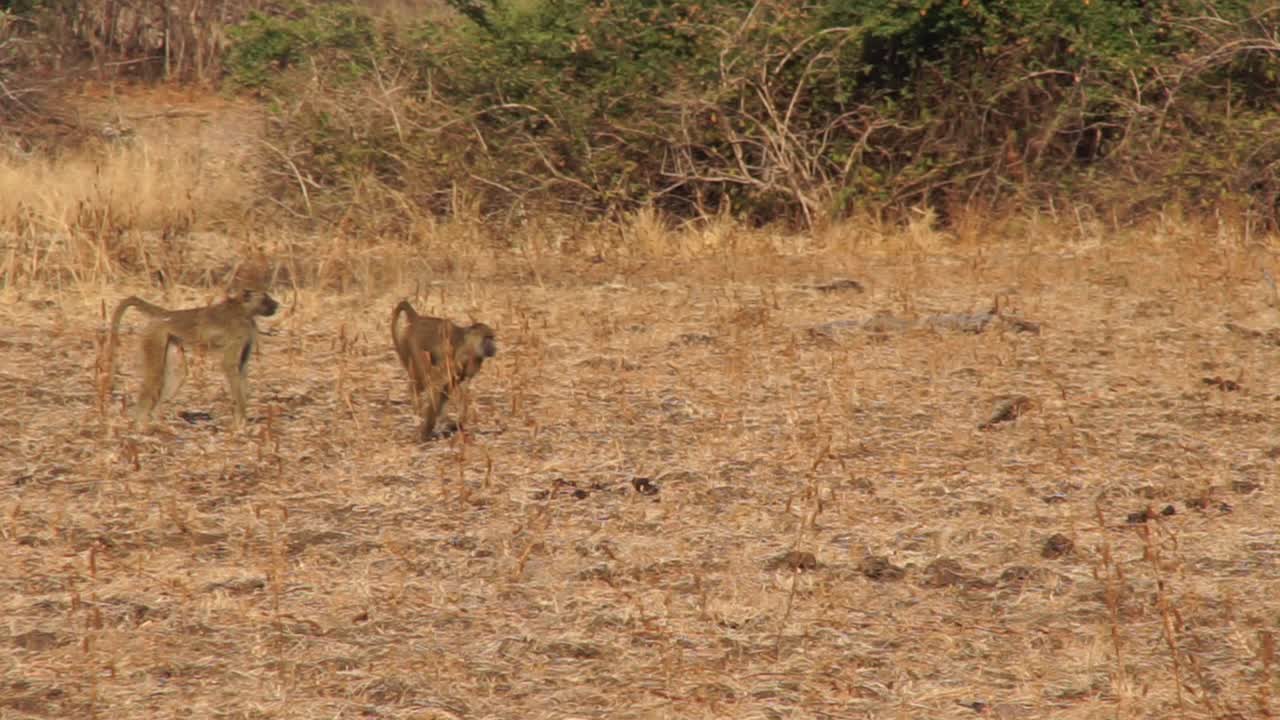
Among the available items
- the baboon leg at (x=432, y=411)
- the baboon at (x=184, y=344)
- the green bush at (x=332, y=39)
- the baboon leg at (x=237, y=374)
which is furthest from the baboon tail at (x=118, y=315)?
the green bush at (x=332, y=39)

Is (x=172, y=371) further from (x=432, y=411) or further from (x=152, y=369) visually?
(x=432, y=411)

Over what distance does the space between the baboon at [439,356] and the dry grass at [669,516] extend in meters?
0.22

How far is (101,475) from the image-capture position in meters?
6.09

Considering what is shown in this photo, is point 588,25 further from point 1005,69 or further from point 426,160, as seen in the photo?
point 1005,69

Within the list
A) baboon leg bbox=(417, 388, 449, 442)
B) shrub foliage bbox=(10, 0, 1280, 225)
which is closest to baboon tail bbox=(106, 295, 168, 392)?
baboon leg bbox=(417, 388, 449, 442)

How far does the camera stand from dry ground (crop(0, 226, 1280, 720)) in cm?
425

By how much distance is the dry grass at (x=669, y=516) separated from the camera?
14.0 feet

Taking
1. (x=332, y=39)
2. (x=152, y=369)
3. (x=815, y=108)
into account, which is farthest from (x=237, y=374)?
(x=332, y=39)

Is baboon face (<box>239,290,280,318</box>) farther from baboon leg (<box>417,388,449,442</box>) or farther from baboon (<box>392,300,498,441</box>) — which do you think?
baboon leg (<box>417,388,449,442</box>)

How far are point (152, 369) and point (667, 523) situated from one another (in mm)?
2388

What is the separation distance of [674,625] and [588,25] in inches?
300

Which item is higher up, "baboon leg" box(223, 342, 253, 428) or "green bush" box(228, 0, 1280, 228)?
"green bush" box(228, 0, 1280, 228)

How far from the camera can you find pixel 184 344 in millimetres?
6793

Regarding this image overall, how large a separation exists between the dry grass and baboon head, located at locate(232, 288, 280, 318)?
0.46 m
